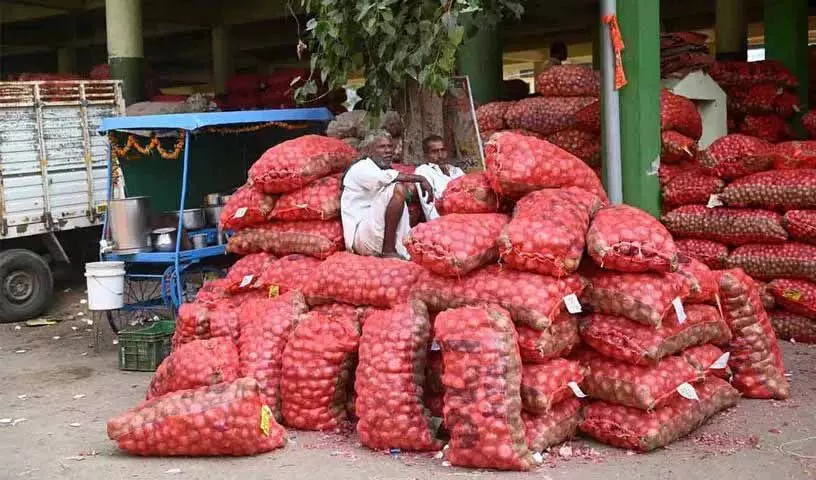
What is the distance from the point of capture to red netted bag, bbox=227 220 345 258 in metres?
7.08

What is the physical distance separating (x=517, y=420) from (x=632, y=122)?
3561 millimetres

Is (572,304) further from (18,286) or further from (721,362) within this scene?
(18,286)

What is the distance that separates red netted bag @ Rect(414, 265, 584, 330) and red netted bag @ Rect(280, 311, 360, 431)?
587mm

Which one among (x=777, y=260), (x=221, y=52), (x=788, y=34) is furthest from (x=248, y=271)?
(x=221, y=52)

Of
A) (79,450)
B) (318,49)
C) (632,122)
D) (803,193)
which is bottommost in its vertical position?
(79,450)

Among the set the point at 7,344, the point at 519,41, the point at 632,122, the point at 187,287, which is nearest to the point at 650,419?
the point at 632,122

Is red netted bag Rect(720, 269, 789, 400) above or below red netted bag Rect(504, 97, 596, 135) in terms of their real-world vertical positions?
below

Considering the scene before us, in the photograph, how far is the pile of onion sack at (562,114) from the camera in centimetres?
898

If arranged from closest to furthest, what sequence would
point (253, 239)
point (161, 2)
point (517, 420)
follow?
point (517, 420)
point (253, 239)
point (161, 2)

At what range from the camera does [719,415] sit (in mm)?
5996

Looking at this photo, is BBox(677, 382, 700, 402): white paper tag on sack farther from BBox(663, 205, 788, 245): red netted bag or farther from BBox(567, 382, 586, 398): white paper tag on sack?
BBox(663, 205, 788, 245): red netted bag

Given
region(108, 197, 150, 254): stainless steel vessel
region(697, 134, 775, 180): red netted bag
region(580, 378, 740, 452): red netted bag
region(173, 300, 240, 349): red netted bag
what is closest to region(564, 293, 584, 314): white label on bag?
region(580, 378, 740, 452): red netted bag

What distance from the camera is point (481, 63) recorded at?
408 inches

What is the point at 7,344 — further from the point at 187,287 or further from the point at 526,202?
the point at 526,202
